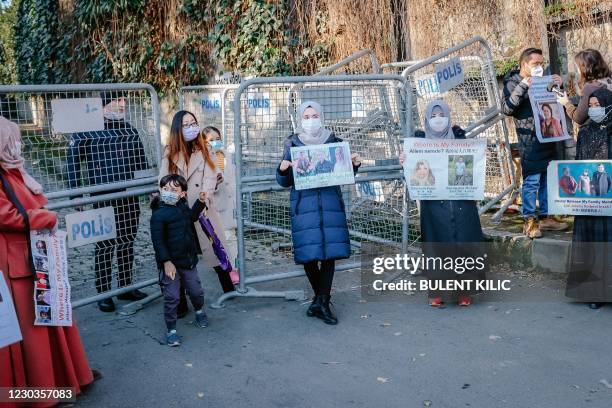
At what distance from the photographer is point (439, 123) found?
5.75 m

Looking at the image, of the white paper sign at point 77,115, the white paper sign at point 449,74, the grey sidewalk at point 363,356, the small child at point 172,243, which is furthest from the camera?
the white paper sign at point 449,74

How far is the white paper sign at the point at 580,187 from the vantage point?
5551mm

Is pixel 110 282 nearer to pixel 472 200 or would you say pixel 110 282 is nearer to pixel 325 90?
pixel 325 90

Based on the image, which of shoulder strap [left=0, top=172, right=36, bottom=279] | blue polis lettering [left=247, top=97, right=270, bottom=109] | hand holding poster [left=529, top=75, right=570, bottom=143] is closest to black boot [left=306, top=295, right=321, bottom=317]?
blue polis lettering [left=247, top=97, right=270, bottom=109]

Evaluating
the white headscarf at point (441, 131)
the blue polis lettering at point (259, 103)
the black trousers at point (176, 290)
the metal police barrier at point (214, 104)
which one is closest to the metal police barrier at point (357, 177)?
the blue polis lettering at point (259, 103)

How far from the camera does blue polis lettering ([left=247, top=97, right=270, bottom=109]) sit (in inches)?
258

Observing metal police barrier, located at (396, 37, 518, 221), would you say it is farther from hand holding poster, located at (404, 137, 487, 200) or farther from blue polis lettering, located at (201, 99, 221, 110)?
blue polis lettering, located at (201, 99, 221, 110)

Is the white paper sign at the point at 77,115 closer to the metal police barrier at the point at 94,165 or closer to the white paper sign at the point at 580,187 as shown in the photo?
the metal police barrier at the point at 94,165

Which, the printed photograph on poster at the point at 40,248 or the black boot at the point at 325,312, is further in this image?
the black boot at the point at 325,312

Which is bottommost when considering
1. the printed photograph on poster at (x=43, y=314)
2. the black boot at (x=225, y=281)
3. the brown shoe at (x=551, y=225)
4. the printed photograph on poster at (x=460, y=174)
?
the black boot at (x=225, y=281)

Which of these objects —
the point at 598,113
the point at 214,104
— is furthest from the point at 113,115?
the point at 598,113

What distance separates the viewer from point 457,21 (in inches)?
399

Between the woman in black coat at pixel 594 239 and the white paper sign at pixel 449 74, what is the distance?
1.73 meters

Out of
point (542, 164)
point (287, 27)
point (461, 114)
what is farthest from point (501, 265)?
point (287, 27)
